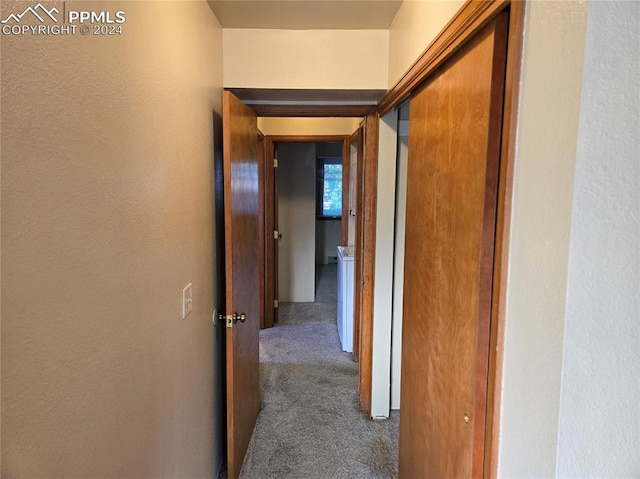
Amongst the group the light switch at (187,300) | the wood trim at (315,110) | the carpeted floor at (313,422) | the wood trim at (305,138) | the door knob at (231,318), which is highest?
the wood trim at (305,138)

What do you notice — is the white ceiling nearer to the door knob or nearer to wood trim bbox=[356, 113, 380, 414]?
wood trim bbox=[356, 113, 380, 414]

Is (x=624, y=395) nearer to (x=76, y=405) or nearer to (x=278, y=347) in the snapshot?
(x=76, y=405)

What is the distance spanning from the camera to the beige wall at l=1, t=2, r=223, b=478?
672mm

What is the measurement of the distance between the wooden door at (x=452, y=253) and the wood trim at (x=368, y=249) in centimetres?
78

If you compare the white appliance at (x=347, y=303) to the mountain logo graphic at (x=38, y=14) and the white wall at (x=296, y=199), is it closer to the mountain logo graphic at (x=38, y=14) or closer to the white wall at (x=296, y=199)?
the white wall at (x=296, y=199)

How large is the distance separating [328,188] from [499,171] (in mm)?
6379

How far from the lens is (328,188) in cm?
726

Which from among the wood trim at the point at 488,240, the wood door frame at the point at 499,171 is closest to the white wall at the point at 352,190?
the wood door frame at the point at 499,171

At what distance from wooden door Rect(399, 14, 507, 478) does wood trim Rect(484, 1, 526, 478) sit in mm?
19

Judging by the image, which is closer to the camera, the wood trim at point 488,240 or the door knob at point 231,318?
the wood trim at point 488,240

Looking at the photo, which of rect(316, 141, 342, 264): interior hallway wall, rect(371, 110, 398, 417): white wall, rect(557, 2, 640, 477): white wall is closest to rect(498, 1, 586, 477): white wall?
rect(557, 2, 640, 477): white wall

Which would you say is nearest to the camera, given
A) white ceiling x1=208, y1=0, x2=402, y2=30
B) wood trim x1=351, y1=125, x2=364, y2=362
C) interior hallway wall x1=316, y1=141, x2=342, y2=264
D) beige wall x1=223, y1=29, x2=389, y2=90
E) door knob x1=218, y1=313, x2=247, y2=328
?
white ceiling x1=208, y1=0, x2=402, y2=30

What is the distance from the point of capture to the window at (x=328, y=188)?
7.11m

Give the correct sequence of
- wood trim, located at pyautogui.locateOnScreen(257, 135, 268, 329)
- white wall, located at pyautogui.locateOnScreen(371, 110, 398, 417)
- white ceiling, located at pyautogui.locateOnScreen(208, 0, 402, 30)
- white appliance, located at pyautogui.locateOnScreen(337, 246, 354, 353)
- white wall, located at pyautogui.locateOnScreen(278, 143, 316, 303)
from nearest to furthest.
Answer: white ceiling, located at pyautogui.locateOnScreen(208, 0, 402, 30) < white wall, located at pyautogui.locateOnScreen(371, 110, 398, 417) < white appliance, located at pyautogui.locateOnScreen(337, 246, 354, 353) < wood trim, located at pyautogui.locateOnScreen(257, 135, 268, 329) < white wall, located at pyautogui.locateOnScreen(278, 143, 316, 303)
